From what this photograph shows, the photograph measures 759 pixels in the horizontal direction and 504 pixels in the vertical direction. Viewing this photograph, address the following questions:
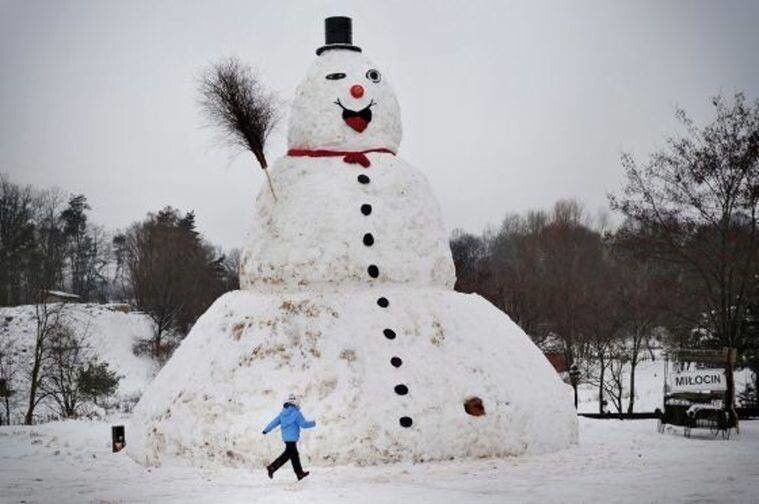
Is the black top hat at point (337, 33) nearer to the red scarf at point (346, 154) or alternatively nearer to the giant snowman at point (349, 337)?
the giant snowman at point (349, 337)

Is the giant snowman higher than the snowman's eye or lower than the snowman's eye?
lower

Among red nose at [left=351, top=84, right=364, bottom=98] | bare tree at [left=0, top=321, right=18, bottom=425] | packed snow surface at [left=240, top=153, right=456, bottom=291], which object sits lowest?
bare tree at [left=0, top=321, right=18, bottom=425]

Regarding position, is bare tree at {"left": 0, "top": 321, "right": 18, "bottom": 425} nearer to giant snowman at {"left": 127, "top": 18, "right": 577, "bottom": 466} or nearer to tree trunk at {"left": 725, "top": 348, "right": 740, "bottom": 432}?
giant snowman at {"left": 127, "top": 18, "right": 577, "bottom": 466}

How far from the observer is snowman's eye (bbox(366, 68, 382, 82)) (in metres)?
13.5

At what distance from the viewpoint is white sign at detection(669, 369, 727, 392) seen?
15852 millimetres

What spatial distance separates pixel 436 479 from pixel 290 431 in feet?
6.67

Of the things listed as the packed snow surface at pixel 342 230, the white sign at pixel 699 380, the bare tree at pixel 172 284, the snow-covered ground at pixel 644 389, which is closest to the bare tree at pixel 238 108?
the packed snow surface at pixel 342 230

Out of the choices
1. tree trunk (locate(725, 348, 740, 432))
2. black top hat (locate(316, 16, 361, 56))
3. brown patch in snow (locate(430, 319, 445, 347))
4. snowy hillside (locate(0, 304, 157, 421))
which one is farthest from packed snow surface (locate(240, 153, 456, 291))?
snowy hillside (locate(0, 304, 157, 421))

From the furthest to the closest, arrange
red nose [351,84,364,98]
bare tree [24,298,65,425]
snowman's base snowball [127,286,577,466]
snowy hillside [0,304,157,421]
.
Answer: snowy hillside [0,304,157,421], bare tree [24,298,65,425], red nose [351,84,364,98], snowman's base snowball [127,286,577,466]

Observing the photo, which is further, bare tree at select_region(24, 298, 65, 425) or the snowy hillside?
the snowy hillside

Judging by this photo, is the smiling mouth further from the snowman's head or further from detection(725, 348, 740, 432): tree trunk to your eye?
detection(725, 348, 740, 432): tree trunk

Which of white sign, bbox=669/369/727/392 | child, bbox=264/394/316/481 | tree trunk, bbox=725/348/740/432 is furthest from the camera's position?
tree trunk, bbox=725/348/740/432

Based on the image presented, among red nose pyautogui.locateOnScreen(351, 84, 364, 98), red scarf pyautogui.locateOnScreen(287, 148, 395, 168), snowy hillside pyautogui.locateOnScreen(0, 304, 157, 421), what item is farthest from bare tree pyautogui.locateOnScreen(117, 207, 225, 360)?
red nose pyautogui.locateOnScreen(351, 84, 364, 98)

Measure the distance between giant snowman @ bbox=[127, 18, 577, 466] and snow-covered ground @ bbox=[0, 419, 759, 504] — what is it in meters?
0.46
